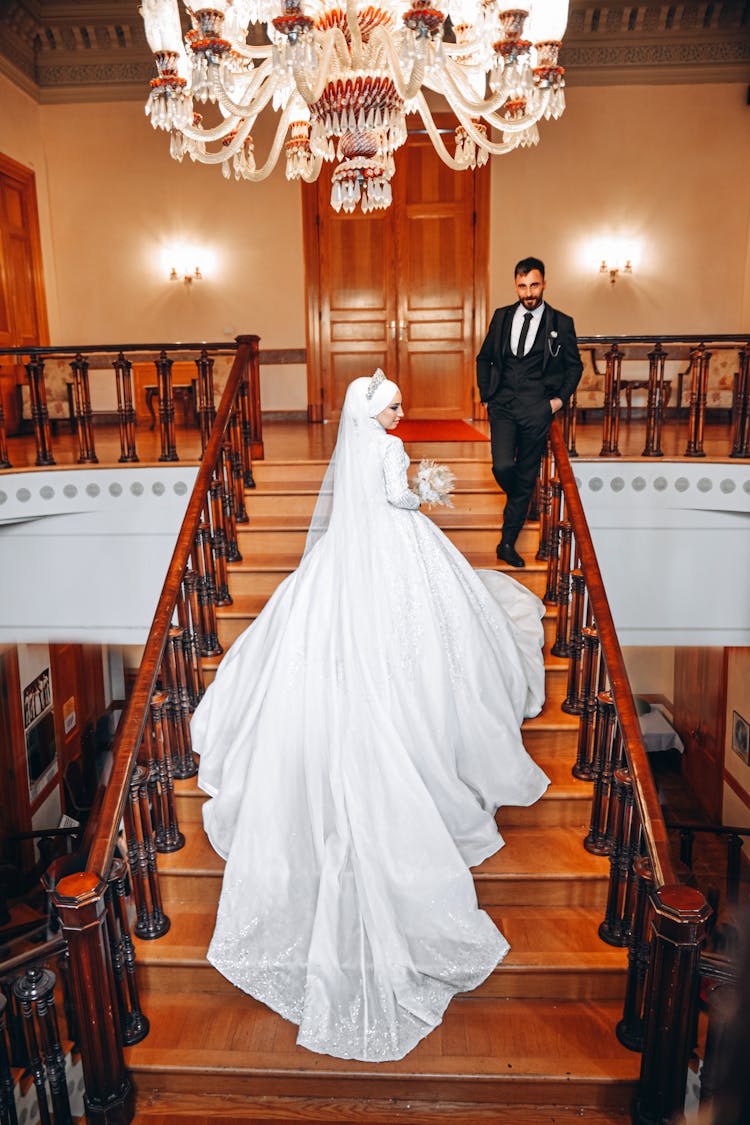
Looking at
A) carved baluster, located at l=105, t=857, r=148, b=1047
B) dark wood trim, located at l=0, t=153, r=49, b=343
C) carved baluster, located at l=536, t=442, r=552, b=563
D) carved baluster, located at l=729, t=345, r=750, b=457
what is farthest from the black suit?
dark wood trim, located at l=0, t=153, r=49, b=343

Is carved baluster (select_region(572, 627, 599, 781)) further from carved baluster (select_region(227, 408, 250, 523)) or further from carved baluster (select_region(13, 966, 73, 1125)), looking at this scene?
carved baluster (select_region(227, 408, 250, 523))

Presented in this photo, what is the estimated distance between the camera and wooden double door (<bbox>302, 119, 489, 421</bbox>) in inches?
344

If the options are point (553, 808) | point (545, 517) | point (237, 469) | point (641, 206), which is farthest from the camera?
point (641, 206)

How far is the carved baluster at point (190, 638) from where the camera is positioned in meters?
3.85

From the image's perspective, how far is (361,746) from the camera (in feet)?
9.93

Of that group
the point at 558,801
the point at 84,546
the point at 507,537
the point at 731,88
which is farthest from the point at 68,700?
the point at 731,88

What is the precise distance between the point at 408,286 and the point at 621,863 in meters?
7.15

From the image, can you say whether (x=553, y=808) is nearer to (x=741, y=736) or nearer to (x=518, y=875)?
(x=518, y=875)

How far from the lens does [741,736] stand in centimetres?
871

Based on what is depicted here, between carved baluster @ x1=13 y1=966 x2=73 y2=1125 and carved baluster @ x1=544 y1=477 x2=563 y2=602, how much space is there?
10.0 feet

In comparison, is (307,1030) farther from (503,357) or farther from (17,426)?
Answer: (17,426)

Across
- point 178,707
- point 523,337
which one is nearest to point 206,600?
point 178,707

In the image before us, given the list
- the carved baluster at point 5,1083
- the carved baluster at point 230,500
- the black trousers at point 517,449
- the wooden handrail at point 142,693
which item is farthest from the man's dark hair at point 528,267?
the carved baluster at point 5,1083

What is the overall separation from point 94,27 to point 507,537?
23.4 ft
